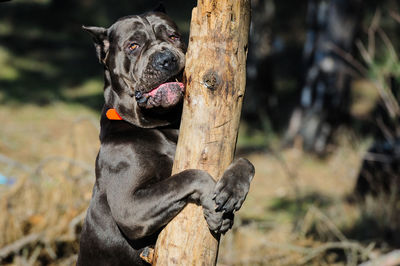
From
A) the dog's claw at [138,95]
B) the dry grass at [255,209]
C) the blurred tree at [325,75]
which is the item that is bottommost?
the dry grass at [255,209]

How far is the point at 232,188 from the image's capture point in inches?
100

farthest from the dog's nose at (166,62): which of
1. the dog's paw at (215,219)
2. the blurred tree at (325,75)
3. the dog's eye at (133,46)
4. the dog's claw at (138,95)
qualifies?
the blurred tree at (325,75)

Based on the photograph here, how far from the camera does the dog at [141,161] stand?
2.58 meters

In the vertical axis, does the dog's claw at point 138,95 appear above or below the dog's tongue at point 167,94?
below

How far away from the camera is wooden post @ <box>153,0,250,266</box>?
2.40 metres

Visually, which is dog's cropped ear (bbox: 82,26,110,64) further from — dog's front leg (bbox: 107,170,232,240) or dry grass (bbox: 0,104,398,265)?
dry grass (bbox: 0,104,398,265)

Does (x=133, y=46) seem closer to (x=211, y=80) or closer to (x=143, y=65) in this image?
(x=143, y=65)

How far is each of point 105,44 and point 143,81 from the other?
0.63 m

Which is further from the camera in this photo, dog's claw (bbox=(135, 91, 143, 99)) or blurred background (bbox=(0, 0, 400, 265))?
blurred background (bbox=(0, 0, 400, 265))

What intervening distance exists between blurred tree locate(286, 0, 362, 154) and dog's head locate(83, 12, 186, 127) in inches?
231

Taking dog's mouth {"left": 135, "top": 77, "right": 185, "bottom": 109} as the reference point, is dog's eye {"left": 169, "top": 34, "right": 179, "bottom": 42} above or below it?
above

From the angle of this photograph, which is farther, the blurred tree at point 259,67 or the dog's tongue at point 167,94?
the blurred tree at point 259,67

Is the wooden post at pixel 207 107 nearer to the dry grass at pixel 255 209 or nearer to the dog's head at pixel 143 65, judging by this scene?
the dog's head at pixel 143 65

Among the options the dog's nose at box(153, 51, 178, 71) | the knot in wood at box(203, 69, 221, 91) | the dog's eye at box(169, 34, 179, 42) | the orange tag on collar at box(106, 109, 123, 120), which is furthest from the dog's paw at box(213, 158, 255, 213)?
the dog's eye at box(169, 34, 179, 42)
